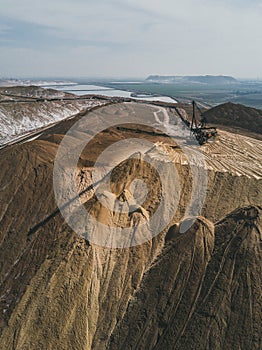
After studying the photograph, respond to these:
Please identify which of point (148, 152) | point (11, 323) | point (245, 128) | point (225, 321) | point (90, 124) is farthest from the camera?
point (245, 128)

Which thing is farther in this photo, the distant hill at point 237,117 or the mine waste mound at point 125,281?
the distant hill at point 237,117

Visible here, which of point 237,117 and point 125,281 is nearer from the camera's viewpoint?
point 125,281

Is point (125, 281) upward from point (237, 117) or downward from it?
downward

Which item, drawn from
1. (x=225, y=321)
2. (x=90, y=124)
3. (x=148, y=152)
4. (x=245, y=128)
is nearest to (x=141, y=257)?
(x=225, y=321)

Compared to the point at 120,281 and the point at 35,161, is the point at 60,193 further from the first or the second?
the point at 120,281

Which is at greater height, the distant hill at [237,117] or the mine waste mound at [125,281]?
the distant hill at [237,117]
